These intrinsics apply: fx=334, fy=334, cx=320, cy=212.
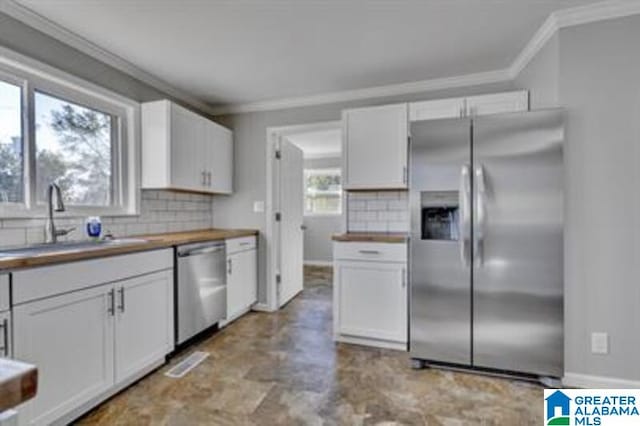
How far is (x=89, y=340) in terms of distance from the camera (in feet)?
6.04

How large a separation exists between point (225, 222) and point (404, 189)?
2.10 meters

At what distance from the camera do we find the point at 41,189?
224 centimetres

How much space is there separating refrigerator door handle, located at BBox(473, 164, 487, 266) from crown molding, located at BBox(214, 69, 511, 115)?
49.5 inches

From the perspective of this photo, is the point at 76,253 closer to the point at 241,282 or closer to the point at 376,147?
the point at 241,282

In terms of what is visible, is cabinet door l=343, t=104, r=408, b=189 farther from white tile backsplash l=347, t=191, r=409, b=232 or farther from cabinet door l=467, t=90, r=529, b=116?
cabinet door l=467, t=90, r=529, b=116

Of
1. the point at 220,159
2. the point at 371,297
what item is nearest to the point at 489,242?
the point at 371,297

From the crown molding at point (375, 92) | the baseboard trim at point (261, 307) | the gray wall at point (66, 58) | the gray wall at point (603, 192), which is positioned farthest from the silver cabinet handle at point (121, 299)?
the gray wall at point (603, 192)

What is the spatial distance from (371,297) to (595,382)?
4.95 ft

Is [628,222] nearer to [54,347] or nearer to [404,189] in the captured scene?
[404,189]

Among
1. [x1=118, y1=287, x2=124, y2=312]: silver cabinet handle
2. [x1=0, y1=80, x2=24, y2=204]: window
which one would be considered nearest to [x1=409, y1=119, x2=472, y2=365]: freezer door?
[x1=118, y1=287, x2=124, y2=312]: silver cabinet handle

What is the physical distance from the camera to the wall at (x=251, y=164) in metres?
3.68

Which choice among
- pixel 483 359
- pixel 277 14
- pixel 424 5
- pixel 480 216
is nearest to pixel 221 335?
pixel 483 359

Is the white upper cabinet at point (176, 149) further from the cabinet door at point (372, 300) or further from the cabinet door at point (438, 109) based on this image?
the cabinet door at point (438, 109)

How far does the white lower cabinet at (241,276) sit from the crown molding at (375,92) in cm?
151
